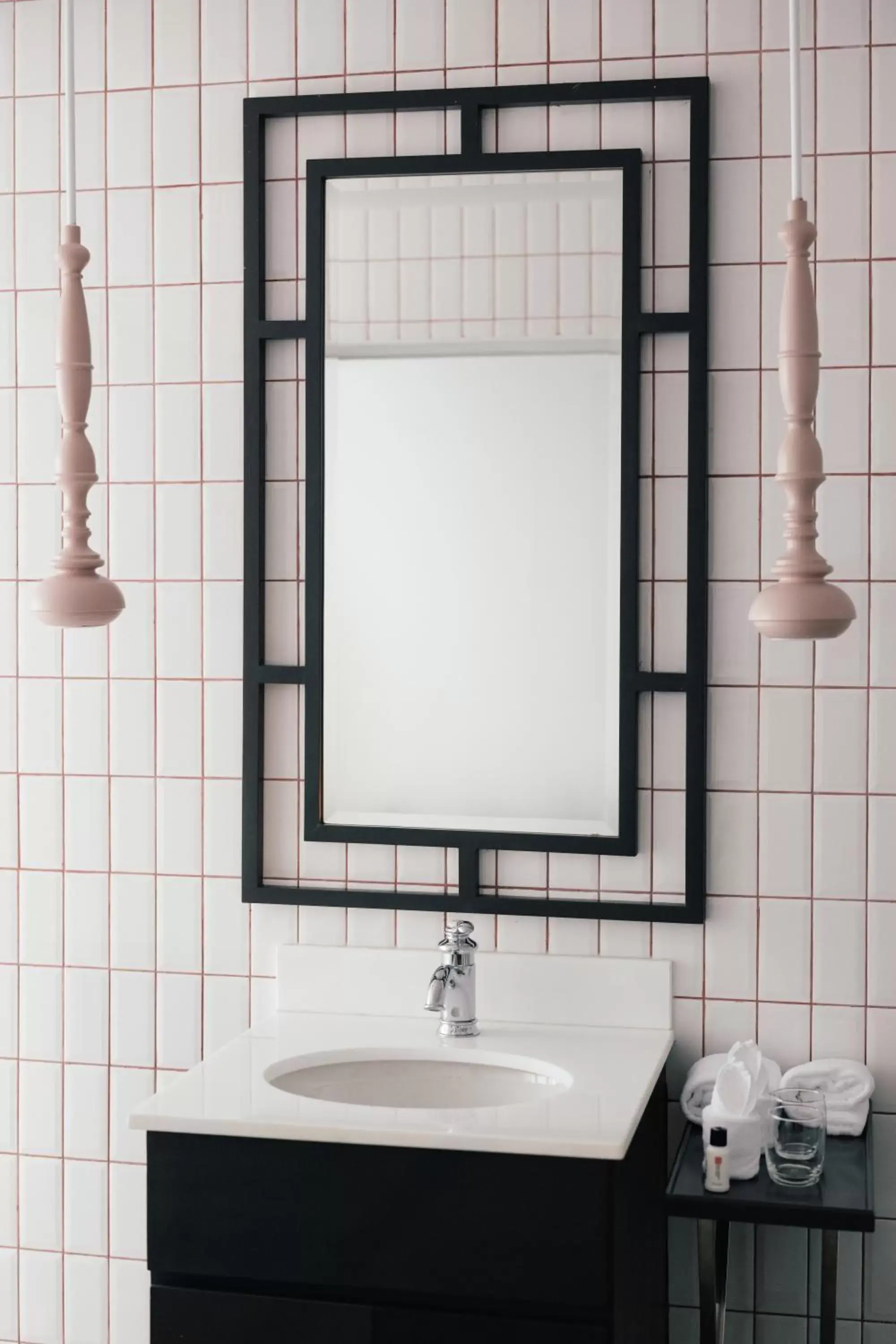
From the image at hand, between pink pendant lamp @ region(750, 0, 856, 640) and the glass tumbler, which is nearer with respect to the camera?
pink pendant lamp @ region(750, 0, 856, 640)

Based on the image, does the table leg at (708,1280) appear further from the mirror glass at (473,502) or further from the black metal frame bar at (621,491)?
the mirror glass at (473,502)

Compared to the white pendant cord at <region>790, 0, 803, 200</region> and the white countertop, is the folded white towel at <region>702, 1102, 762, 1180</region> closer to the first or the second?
the white countertop

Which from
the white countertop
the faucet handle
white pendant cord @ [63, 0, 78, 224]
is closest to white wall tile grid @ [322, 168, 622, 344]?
white pendant cord @ [63, 0, 78, 224]

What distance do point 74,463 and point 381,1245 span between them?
3.27 feet

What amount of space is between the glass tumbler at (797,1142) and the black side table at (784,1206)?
15 mm

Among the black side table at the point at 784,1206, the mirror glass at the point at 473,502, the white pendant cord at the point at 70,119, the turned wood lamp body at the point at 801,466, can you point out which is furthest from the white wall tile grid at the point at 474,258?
the black side table at the point at 784,1206

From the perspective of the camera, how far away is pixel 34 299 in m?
2.28

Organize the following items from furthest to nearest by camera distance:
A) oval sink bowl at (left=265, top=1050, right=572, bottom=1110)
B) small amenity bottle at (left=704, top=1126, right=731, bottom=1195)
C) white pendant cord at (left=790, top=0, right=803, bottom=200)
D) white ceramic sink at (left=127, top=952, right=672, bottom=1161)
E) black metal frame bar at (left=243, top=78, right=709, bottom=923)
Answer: black metal frame bar at (left=243, top=78, right=709, bottom=923) → oval sink bowl at (left=265, top=1050, right=572, bottom=1110) → small amenity bottle at (left=704, top=1126, right=731, bottom=1195) → white ceramic sink at (left=127, top=952, right=672, bottom=1161) → white pendant cord at (left=790, top=0, right=803, bottom=200)

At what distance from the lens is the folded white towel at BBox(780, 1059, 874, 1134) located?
1.95 m

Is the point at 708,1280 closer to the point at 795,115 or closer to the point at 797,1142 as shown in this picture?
the point at 797,1142

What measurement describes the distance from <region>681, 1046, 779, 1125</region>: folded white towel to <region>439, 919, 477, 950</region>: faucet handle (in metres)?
0.36

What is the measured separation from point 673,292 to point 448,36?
510 millimetres

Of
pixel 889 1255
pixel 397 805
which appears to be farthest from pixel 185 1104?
pixel 889 1255

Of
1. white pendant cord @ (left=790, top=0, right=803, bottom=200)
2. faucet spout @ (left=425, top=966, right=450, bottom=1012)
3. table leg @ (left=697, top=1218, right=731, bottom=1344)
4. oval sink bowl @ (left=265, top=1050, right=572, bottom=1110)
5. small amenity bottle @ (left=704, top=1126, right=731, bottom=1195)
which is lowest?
table leg @ (left=697, top=1218, right=731, bottom=1344)
